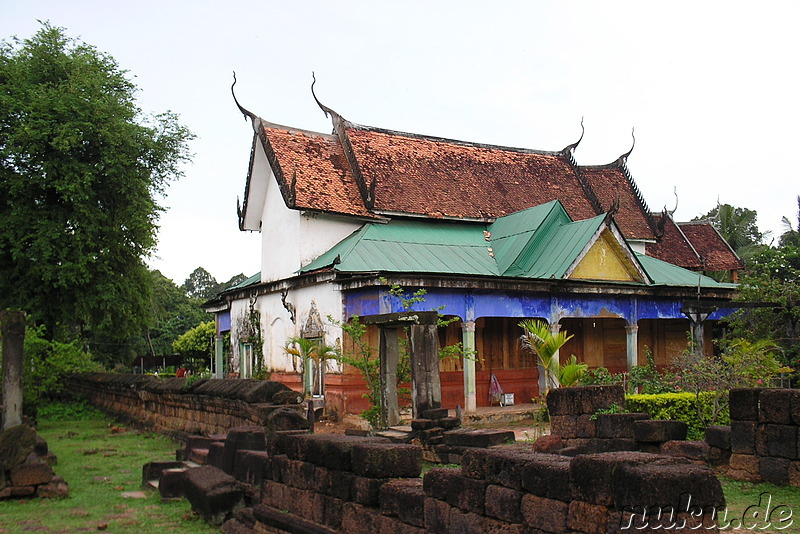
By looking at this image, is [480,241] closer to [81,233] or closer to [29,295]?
[81,233]

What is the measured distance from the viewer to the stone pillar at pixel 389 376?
46.8ft

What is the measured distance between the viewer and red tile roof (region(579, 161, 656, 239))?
1024 inches

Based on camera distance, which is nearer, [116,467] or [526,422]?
[116,467]

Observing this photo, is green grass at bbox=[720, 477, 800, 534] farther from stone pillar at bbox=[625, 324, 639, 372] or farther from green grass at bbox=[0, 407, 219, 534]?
stone pillar at bbox=[625, 324, 639, 372]

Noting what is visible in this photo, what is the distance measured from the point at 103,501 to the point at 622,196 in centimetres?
2078

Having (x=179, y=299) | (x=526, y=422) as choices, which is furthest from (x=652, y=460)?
(x=179, y=299)

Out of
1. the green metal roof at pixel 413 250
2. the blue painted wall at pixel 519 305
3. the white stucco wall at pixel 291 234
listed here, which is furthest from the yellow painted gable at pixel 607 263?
the white stucco wall at pixel 291 234

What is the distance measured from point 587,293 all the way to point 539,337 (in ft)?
21.2

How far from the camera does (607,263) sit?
66.3ft

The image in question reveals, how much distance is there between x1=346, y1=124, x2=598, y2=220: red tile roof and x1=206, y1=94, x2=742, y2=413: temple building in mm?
56

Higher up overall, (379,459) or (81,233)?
(81,233)

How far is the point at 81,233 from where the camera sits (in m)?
25.4

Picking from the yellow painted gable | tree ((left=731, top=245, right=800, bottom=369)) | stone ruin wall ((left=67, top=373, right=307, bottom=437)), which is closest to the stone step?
stone ruin wall ((left=67, top=373, right=307, bottom=437))

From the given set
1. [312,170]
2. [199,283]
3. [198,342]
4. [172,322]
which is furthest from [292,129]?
[199,283]
